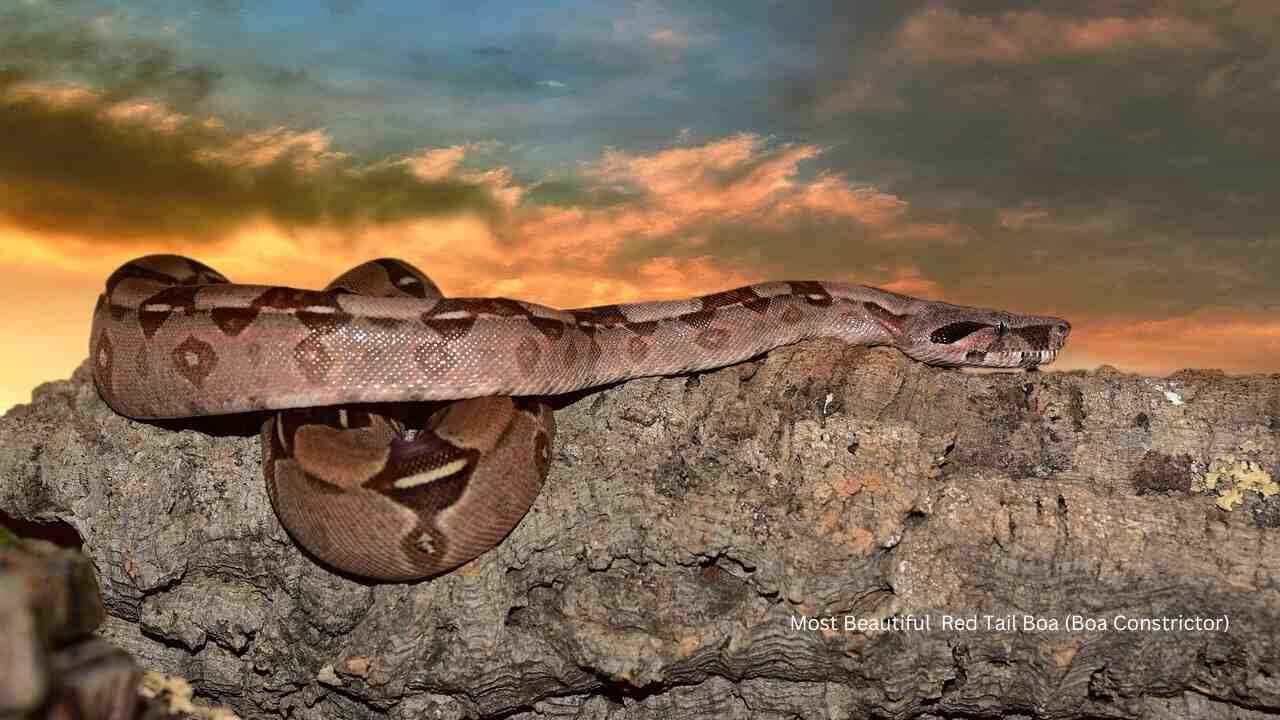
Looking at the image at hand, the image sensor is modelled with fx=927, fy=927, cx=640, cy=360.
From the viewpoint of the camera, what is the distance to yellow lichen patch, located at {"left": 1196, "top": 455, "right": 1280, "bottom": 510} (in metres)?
6.55

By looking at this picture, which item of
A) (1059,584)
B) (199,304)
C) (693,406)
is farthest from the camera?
(199,304)

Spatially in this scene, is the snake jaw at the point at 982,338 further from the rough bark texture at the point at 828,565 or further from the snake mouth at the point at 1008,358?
the rough bark texture at the point at 828,565

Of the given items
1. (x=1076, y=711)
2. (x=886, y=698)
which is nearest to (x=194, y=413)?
(x=886, y=698)

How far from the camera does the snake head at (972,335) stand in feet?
31.5

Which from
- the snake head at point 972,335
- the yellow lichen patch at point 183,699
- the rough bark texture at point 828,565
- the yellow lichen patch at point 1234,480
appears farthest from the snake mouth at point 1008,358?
the yellow lichen patch at point 183,699

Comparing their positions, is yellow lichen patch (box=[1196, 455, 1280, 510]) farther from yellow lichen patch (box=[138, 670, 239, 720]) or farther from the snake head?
yellow lichen patch (box=[138, 670, 239, 720])

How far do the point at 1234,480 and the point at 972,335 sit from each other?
342cm

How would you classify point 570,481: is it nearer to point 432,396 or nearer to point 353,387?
point 432,396

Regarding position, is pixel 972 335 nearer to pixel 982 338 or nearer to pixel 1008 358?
pixel 982 338

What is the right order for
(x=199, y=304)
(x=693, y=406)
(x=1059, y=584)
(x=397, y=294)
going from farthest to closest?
1. (x=397, y=294)
2. (x=199, y=304)
3. (x=693, y=406)
4. (x=1059, y=584)

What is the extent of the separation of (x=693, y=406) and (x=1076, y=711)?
11.6ft

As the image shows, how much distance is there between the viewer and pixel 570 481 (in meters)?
6.66

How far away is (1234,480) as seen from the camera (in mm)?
6609

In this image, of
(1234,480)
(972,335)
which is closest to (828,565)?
(1234,480)
